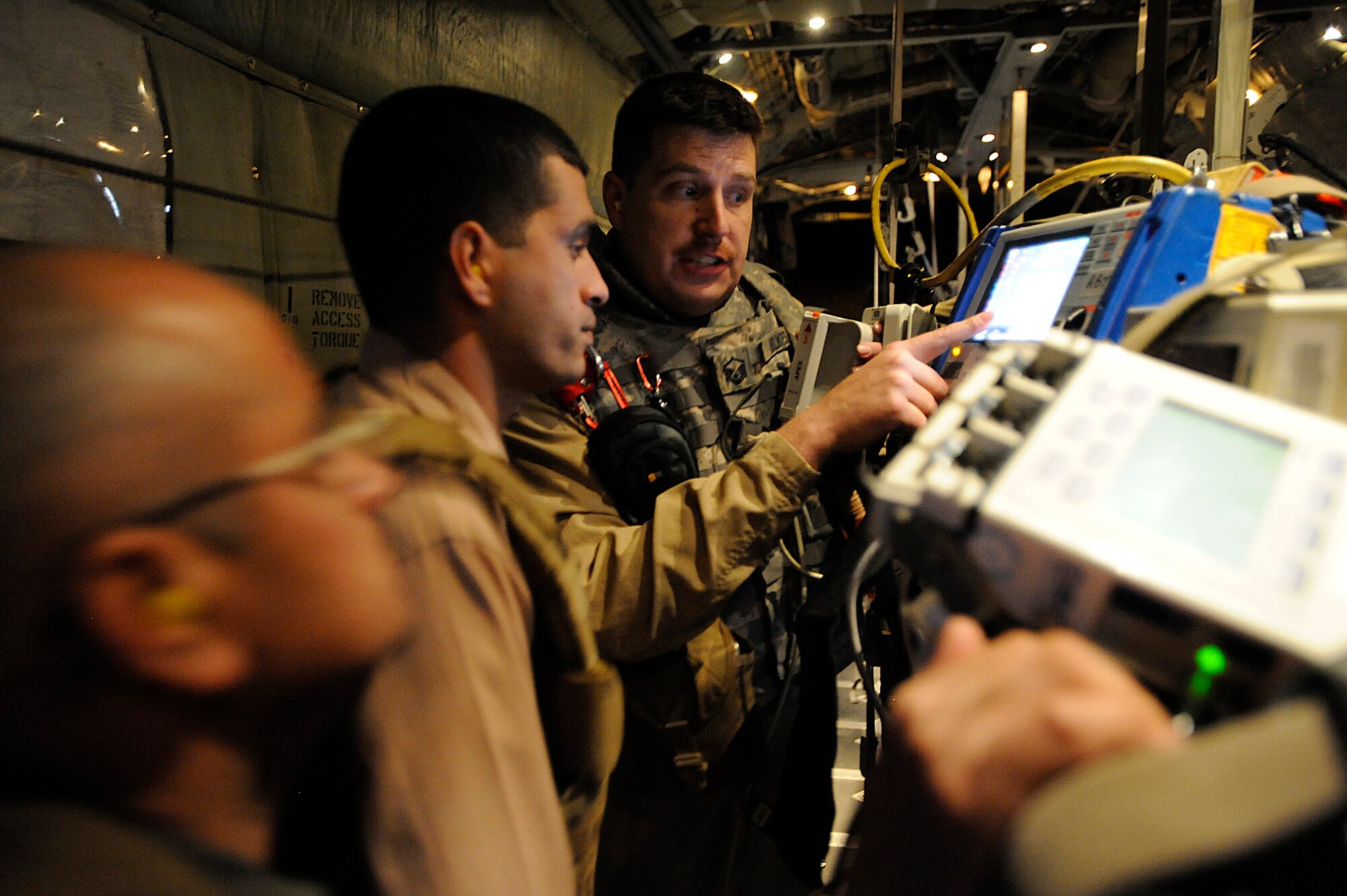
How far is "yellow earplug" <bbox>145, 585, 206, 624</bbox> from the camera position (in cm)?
48

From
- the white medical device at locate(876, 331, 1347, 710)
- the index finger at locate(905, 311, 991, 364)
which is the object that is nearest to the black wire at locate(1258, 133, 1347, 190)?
the index finger at locate(905, 311, 991, 364)

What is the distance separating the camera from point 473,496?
2.47 ft

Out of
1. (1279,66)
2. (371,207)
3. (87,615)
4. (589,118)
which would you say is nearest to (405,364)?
(371,207)

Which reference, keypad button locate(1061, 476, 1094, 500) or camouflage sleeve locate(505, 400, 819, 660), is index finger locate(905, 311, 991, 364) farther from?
keypad button locate(1061, 476, 1094, 500)

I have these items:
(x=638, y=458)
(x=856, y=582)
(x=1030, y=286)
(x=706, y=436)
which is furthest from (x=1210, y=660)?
(x=706, y=436)

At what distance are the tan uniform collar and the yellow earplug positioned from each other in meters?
0.35

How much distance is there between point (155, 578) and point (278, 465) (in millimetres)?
114

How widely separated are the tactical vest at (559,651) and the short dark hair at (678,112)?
45.3 inches

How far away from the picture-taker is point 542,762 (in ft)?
2.39

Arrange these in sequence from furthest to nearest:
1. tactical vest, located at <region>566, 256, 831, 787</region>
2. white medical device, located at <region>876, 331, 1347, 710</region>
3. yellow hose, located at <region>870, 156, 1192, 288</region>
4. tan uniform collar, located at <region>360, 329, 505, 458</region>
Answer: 1. tactical vest, located at <region>566, 256, 831, 787</region>
2. yellow hose, located at <region>870, 156, 1192, 288</region>
3. tan uniform collar, located at <region>360, 329, 505, 458</region>
4. white medical device, located at <region>876, 331, 1347, 710</region>

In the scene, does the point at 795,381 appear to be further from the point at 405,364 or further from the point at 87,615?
the point at 87,615

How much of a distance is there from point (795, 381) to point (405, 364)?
3.49 ft

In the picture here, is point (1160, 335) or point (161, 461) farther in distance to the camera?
point (1160, 335)

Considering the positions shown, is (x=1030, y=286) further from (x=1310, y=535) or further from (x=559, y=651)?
(x=559, y=651)
